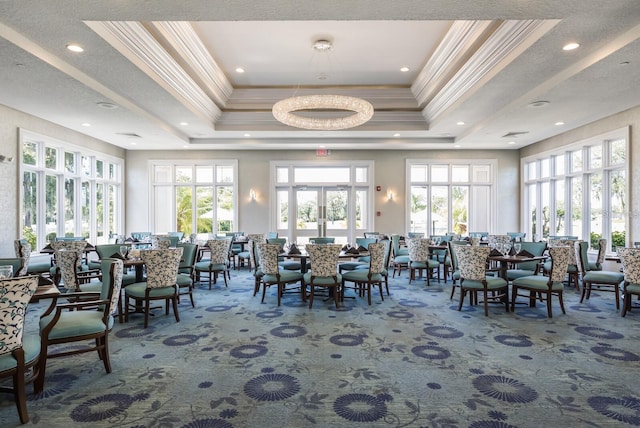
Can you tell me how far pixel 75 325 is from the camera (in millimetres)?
3369

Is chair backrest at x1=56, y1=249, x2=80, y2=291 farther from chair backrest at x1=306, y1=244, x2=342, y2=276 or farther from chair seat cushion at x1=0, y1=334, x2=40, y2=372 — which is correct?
chair backrest at x1=306, y1=244, x2=342, y2=276

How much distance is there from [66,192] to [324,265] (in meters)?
8.01

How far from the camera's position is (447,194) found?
12656 millimetres

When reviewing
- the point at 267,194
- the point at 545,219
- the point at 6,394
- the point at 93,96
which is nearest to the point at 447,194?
the point at 545,219

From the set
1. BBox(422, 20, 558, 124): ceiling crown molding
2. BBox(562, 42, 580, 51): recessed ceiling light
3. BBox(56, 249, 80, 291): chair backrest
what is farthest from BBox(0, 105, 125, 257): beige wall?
BBox(562, 42, 580, 51): recessed ceiling light

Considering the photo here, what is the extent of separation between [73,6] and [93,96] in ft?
10.3

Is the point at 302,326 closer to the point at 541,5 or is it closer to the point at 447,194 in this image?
the point at 541,5

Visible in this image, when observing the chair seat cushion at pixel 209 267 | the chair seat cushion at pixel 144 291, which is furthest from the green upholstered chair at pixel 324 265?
the chair seat cushion at pixel 209 267

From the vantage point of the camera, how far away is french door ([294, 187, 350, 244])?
1255 cm

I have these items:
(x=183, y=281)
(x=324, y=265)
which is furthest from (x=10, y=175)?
(x=324, y=265)

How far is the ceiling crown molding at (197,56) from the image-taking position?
5930mm

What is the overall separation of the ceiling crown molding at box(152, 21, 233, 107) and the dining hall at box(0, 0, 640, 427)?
0.15ft

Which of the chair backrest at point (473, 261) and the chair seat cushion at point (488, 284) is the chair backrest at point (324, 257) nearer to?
the chair backrest at point (473, 261)

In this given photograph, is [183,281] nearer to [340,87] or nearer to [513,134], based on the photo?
[340,87]
